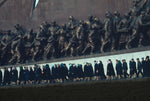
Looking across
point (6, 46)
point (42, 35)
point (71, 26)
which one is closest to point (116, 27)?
point (71, 26)

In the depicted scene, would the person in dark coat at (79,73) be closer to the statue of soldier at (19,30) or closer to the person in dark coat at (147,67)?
the person in dark coat at (147,67)

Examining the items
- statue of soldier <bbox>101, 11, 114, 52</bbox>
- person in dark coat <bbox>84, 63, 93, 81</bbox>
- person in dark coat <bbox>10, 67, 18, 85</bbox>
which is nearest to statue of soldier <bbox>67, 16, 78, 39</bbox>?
statue of soldier <bbox>101, 11, 114, 52</bbox>

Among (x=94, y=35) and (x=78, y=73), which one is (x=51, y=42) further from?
(x=78, y=73)

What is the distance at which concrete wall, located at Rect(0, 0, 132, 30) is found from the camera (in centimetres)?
1588

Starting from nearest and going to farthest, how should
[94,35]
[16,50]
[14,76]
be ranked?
[14,76]
[94,35]
[16,50]

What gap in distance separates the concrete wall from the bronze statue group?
480 mm

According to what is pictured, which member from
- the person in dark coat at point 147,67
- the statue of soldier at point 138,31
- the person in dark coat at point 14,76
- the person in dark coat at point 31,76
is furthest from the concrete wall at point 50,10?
the person in dark coat at point 147,67

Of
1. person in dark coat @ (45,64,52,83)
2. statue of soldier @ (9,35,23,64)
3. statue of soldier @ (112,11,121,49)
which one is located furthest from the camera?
statue of soldier @ (9,35,23,64)

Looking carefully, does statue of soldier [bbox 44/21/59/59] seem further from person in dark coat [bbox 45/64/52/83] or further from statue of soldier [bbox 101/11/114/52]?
statue of soldier [bbox 101/11/114/52]

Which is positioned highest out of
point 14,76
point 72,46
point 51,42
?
point 51,42

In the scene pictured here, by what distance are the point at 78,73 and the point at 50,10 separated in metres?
4.71

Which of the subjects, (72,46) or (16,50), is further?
(16,50)

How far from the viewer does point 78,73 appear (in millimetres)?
13641

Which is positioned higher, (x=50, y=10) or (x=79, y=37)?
(x=50, y=10)
